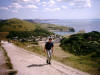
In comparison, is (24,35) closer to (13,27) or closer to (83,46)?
(13,27)

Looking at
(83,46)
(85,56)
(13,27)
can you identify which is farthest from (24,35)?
(85,56)

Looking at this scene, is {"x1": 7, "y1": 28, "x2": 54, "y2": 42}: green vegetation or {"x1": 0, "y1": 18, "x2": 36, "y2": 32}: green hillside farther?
{"x1": 0, "y1": 18, "x2": 36, "y2": 32}: green hillside

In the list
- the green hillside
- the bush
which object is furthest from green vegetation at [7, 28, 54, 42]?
the bush

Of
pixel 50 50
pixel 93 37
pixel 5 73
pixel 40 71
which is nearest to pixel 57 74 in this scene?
pixel 40 71

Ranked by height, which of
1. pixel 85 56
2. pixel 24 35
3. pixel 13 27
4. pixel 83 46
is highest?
pixel 13 27

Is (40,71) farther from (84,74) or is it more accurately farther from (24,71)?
(84,74)

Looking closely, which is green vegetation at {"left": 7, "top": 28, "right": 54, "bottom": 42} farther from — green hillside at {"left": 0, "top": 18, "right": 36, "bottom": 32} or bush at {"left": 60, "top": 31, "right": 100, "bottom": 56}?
bush at {"left": 60, "top": 31, "right": 100, "bottom": 56}

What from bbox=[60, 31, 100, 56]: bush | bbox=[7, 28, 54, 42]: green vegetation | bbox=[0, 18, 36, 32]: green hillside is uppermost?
bbox=[0, 18, 36, 32]: green hillside

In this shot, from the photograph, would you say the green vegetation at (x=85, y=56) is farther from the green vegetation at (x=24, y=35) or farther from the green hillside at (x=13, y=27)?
the green hillside at (x=13, y=27)

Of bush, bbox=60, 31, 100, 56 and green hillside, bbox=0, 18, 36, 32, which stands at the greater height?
green hillside, bbox=0, 18, 36, 32

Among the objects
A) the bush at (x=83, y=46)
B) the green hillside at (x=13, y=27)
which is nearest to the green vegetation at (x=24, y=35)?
the green hillside at (x=13, y=27)

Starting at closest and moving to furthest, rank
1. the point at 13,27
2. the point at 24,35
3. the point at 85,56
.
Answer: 1. the point at 85,56
2. the point at 24,35
3. the point at 13,27

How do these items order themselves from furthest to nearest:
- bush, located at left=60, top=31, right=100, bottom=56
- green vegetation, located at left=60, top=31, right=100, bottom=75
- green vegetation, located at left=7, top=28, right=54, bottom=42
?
green vegetation, located at left=7, top=28, right=54, bottom=42
bush, located at left=60, top=31, right=100, bottom=56
green vegetation, located at left=60, top=31, right=100, bottom=75

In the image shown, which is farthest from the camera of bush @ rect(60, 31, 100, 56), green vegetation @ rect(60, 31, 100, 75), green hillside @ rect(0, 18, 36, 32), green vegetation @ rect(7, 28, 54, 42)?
green hillside @ rect(0, 18, 36, 32)
